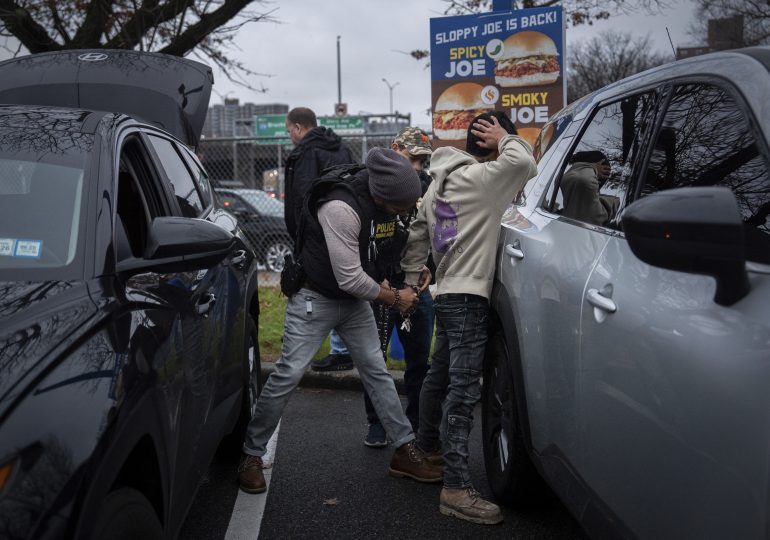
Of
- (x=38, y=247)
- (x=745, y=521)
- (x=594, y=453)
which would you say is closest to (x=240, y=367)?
(x=38, y=247)

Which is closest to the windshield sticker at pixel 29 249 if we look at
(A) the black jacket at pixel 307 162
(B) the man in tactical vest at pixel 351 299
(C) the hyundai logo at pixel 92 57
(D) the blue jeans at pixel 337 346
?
(B) the man in tactical vest at pixel 351 299

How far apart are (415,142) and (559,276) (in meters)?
2.14

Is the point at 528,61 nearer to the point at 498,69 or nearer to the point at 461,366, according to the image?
the point at 498,69

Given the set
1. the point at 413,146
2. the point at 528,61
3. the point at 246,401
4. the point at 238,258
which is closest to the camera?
the point at 238,258

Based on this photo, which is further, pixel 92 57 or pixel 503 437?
pixel 92 57

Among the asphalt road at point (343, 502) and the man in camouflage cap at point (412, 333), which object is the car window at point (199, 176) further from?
the asphalt road at point (343, 502)

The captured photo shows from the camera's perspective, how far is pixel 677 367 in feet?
6.28

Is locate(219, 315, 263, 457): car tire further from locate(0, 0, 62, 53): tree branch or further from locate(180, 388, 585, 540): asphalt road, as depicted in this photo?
locate(0, 0, 62, 53): tree branch

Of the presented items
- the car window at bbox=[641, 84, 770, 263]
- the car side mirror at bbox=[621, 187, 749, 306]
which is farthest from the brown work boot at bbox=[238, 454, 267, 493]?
the car side mirror at bbox=[621, 187, 749, 306]

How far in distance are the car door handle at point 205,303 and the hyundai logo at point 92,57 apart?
12.1 feet

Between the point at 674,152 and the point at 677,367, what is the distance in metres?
0.80

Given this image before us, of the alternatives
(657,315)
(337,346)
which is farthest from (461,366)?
(337,346)

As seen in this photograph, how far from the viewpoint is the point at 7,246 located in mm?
2436

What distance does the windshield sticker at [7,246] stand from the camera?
7.90 ft
